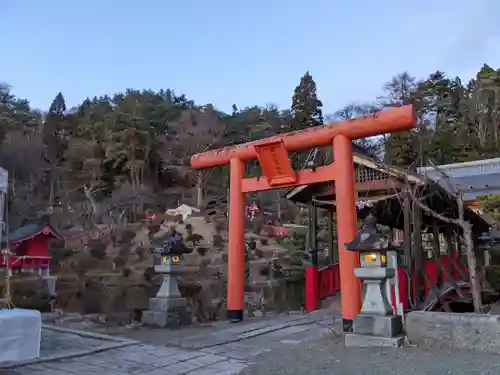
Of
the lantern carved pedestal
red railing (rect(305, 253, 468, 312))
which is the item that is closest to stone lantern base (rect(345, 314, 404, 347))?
the lantern carved pedestal

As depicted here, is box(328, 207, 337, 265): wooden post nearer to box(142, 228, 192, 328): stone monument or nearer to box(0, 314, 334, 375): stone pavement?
box(0, 314, 334, 375): stone pavement

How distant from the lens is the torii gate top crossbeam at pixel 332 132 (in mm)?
7883

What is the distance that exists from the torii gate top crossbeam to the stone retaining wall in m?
3.36

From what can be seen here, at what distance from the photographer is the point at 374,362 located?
5.60 metres

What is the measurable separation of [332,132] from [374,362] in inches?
181

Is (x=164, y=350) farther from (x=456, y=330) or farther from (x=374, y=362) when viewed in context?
(x=456, y=330)

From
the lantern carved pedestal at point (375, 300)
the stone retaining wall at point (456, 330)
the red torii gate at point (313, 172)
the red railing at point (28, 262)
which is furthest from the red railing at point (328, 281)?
the red railing at point (28, 262)

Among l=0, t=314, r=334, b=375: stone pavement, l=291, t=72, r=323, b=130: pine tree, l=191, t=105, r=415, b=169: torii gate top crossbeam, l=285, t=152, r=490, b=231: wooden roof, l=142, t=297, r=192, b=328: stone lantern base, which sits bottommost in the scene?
l=0, t=314, r=334, b=375: stone pavement

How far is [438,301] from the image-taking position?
1092cm

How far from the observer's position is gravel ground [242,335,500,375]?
5.07 meters

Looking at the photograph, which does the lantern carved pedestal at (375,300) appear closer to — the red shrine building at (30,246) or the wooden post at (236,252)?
the wooden post at (236,252)

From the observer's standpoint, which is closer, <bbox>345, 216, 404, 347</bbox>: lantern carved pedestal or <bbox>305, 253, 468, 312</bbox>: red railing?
<bbox>345, 216, 404, 347</bbox>: lantern carved pedestal

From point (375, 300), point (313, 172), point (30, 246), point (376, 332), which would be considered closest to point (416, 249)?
point (313, 172)

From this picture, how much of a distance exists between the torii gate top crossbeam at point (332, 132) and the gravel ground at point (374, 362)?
12.7ft
